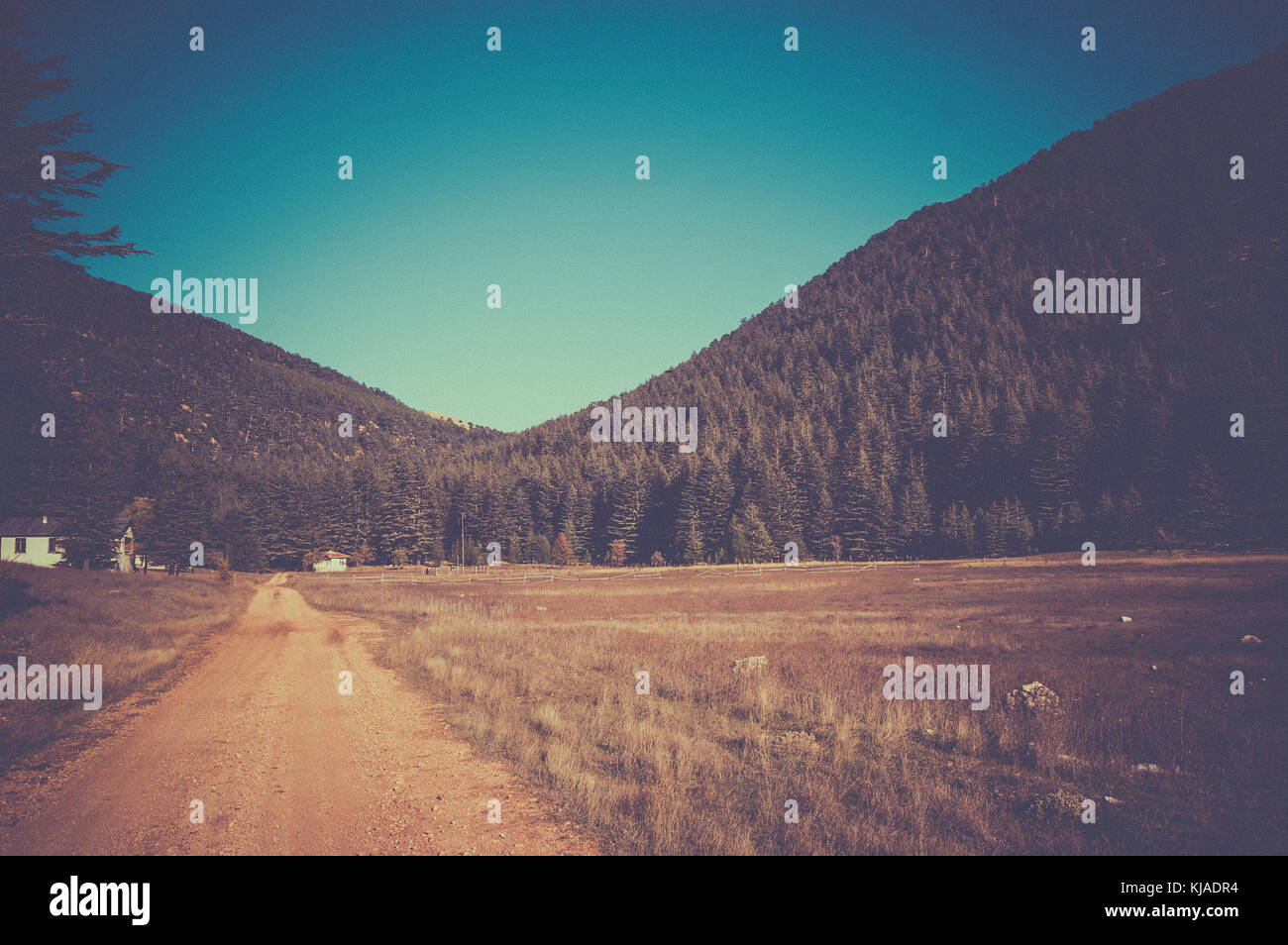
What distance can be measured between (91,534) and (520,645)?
66.7m

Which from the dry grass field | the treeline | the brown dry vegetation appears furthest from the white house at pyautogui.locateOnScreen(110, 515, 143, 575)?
the dry grass field

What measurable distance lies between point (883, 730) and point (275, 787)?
1019 cm

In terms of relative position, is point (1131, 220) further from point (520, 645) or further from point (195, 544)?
point (195, 544)

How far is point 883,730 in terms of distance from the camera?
10477mm

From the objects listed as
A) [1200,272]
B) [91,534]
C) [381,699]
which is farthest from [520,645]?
[1200,272]

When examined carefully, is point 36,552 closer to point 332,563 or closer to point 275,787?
point 332,563

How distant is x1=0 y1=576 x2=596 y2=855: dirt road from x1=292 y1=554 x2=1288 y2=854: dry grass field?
3.03 feet

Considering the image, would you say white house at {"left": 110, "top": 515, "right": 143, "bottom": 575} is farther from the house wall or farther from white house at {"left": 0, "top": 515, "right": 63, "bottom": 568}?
the house wall

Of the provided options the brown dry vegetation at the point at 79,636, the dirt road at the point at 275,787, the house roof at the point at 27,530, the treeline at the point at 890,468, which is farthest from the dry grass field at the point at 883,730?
the house roof at the point at 27,530

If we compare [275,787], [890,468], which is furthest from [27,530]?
[890,468]

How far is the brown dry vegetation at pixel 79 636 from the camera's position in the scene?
32.8 feet

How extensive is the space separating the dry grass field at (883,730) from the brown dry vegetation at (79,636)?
6.48m
